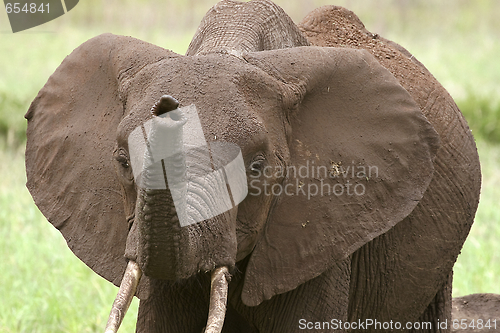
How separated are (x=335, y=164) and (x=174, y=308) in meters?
A: 0.84

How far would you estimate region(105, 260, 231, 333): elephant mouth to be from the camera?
7.72 ft

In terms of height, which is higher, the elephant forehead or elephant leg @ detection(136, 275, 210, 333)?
the elephant forehead

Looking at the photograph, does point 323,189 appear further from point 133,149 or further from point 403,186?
point 133,149

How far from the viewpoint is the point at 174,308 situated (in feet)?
10.2

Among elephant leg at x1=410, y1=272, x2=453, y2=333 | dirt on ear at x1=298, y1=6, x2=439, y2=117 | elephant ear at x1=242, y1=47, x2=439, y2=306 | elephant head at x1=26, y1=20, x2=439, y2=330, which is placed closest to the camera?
elephant head at x1=26, y1=20, x2=439, y2=330

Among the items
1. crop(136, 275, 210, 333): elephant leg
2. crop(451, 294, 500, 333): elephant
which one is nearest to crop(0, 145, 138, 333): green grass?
crop(136, 275, 210, 333): elephant leg

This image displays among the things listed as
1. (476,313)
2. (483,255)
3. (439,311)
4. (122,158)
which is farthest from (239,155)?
(483,255)

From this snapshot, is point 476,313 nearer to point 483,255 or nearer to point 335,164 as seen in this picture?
point 483,255

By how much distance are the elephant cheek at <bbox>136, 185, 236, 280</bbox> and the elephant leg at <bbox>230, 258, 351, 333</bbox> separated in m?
0.59

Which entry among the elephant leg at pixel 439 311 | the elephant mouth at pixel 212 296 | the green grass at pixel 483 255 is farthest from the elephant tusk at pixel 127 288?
the green grass at pixel 483 255

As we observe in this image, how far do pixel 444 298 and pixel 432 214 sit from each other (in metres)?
0.65

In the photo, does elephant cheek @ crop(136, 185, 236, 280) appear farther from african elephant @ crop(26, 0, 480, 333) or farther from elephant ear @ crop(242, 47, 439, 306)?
elephant ear @ crop(242, 47, 439, 306)

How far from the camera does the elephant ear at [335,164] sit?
2.81 meters

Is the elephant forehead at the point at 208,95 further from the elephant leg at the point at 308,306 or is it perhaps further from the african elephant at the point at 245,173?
the elephant leg at the point at 308,306
